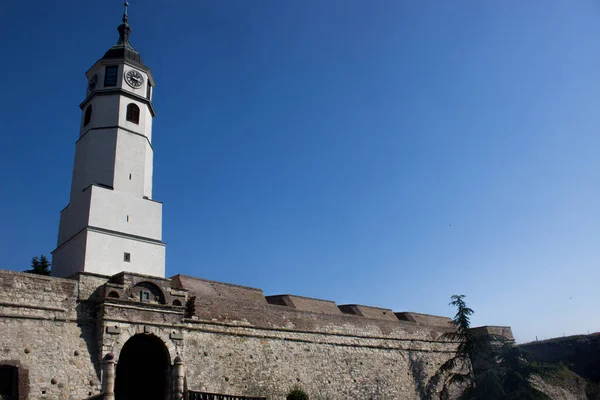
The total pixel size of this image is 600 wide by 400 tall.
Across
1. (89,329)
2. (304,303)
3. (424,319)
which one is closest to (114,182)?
(89,329)

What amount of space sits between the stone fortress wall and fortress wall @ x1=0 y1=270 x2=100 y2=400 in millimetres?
28

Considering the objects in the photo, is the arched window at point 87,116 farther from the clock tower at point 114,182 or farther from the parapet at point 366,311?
the parapet at point 366,311

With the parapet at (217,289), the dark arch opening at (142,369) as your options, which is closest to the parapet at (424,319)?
the parapet at (217,289)

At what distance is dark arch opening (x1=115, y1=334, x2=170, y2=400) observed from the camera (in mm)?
17203

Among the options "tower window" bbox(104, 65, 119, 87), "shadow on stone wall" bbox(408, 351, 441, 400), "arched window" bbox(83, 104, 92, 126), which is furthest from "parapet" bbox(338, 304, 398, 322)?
"tower window" bbox(104, 65, 119, 87)

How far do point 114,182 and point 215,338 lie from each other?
312 inches

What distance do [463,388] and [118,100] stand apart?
2311 cm

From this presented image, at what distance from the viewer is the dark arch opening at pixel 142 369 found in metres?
17.2

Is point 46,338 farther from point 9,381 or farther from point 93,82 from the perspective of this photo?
point 93,82

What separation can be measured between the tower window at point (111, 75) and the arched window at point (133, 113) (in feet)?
4.19

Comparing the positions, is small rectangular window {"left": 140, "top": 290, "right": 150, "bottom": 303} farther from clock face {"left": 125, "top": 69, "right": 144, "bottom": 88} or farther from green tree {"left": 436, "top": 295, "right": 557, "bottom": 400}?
green tree {"left": 436, "top": 295, "right": 557, "bottom": 400}

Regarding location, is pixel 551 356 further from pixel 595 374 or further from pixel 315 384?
pixel 315 384

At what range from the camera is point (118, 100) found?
22.5 metres

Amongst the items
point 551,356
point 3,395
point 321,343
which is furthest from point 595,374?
point 3,395
